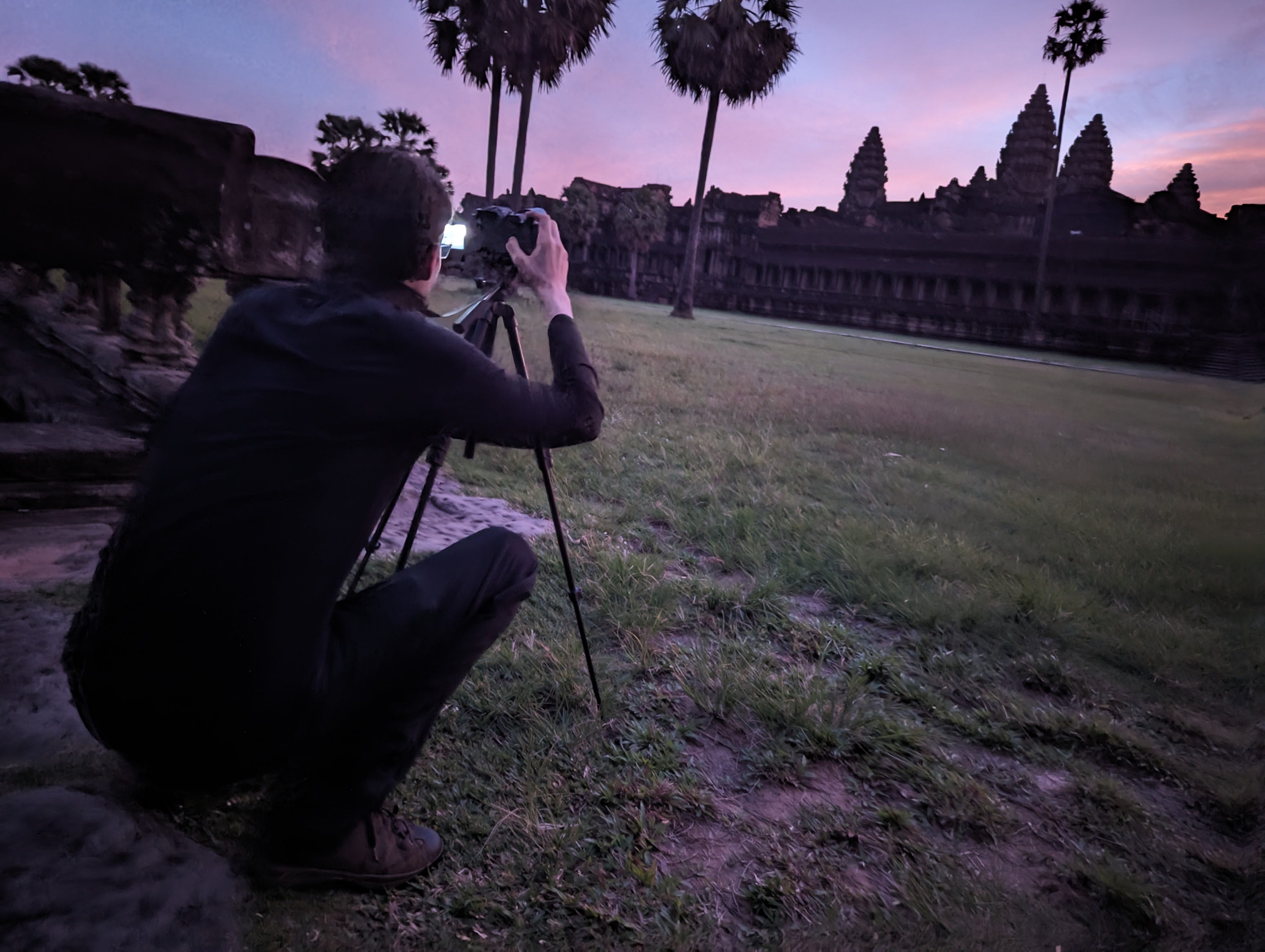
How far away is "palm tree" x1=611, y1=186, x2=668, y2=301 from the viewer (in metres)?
27.0

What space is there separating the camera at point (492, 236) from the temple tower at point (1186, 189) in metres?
8.31

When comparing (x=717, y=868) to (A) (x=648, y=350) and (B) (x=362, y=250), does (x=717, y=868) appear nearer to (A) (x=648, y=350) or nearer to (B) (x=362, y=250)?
(B) (x=362, y=250)

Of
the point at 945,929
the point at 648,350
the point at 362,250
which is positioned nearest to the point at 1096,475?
the point at 945,929

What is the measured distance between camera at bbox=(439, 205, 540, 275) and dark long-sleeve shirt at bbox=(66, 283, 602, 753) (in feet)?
1.99

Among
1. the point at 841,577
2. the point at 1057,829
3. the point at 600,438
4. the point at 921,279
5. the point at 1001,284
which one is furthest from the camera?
the point at 921,279

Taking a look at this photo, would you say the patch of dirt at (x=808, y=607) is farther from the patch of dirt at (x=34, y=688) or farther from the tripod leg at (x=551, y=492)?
the patch of dirt at (x=34, y=688)

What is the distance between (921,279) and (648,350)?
11571 millimetres

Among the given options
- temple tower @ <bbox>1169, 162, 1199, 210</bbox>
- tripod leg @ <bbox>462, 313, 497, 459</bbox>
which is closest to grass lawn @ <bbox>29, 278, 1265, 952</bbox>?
tripod leg @ <bbox>462, 313, 497, 459</bbox>

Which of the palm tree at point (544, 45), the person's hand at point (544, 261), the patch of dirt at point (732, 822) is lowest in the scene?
the patch of dirt at point (732, 822)

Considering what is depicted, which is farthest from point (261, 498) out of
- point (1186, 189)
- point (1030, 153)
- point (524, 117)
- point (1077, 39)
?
point (1030, 153)

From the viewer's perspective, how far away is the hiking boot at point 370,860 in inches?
52.0

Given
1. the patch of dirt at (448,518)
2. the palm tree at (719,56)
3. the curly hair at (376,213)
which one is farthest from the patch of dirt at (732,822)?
the palm tree at (719,56)

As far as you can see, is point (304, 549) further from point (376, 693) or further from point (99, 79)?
point (99, 79)

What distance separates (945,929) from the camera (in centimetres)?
151
